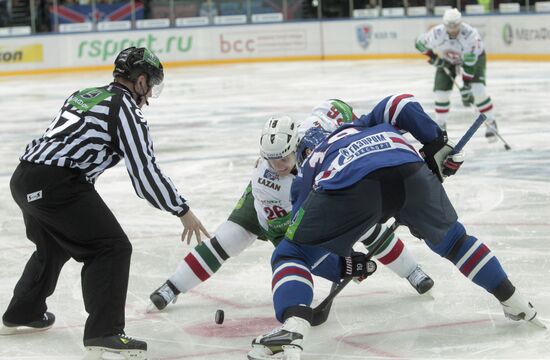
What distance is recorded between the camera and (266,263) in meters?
5.19

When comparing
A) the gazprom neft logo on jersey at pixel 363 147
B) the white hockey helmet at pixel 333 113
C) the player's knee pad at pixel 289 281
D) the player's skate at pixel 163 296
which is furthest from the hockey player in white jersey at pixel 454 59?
the player's knee pad at pixel 289 281

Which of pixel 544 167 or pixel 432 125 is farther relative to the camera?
pixel 544 167

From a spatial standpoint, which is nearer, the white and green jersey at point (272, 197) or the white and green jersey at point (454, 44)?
the white and green jersey at point (272, 197)

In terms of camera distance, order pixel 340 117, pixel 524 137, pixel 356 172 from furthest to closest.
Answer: pixel 524 137 → pixel 340 117 → pixel 356 172

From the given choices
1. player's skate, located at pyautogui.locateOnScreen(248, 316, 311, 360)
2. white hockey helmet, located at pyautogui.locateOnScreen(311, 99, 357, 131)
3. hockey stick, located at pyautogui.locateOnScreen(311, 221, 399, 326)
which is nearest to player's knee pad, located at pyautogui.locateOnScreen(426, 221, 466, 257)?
hockey stick, located at pyautogui.locateOnScreen(311, 221, 399, 326)

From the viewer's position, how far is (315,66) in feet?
61.1

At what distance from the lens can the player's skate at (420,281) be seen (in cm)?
445

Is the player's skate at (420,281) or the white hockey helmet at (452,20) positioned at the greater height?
the white hockey helmet at (452,20)

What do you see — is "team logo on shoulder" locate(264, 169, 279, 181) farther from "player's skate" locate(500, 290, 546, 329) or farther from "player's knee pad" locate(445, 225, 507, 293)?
"player's skate" locate(500, 290, 546, 329)

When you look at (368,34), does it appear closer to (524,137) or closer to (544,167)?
(524,137)

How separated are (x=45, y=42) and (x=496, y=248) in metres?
15.5

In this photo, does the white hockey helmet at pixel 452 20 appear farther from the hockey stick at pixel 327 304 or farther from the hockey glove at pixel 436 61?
the hockey stick at pixel 327 304

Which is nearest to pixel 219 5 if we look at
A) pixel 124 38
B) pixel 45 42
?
pixel 124 38

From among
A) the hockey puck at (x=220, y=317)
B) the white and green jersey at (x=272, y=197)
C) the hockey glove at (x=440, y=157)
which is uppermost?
the hockey glove at (x=440, y=157)
